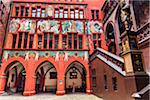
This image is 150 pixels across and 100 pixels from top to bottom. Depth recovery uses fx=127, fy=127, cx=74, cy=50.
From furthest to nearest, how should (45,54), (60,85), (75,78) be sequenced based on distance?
(75,78), (45,54), (60,85)

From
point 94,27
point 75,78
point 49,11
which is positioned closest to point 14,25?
point 49,11

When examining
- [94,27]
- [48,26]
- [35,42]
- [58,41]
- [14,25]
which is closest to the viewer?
[35,42]

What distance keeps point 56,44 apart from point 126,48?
395 inches

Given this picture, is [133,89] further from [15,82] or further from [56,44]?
[15,82]

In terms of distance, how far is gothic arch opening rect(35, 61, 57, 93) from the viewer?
1686 cm

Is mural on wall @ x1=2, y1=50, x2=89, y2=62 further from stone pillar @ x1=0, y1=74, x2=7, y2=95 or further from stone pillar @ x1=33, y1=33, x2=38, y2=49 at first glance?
stone pillar @ x1=0, y1=74, x2=7, y2=95

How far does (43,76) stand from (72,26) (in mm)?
7742

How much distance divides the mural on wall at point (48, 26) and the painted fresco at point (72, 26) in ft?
2.69

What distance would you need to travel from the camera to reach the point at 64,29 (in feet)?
49.6

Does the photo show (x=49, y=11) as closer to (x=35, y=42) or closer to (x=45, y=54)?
(x=35, y=42)

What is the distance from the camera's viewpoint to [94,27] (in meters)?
15.8

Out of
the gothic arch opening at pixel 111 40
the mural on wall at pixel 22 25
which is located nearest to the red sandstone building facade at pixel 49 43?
the mural on wall at pixel 22 25

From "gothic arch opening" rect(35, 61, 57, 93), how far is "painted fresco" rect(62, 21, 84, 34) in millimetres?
5381

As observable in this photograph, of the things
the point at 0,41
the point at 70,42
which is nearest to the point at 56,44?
the point at 70,42
